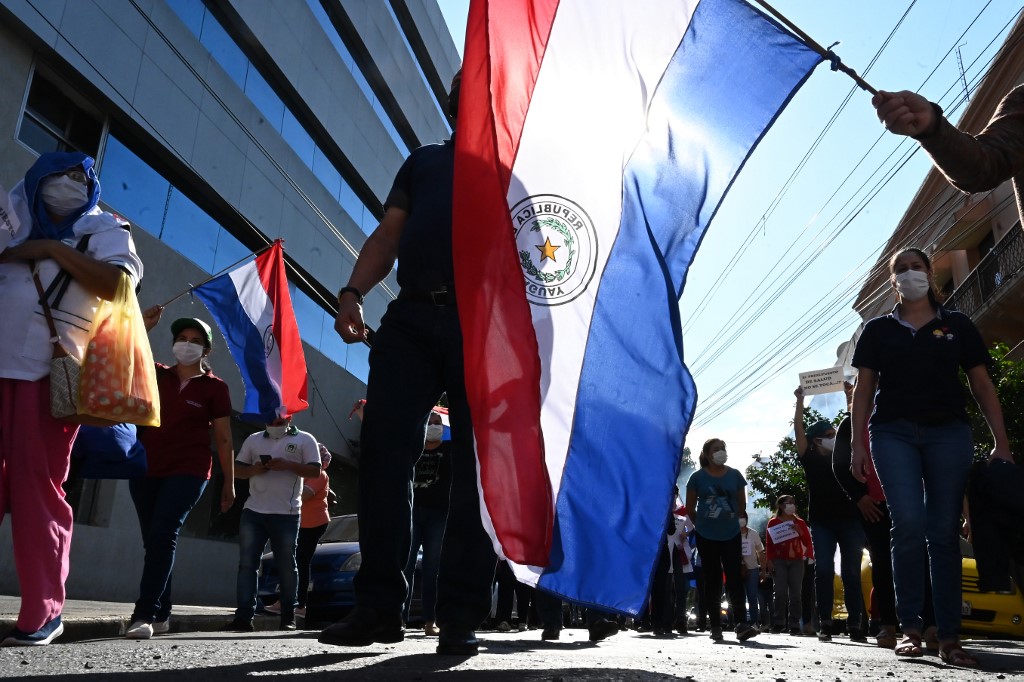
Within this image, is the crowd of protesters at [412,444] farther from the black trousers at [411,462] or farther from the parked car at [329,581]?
the parked car at [329,581]

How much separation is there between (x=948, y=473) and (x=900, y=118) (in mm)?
2249

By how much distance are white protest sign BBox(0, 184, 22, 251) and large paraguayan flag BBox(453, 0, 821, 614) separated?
177cm

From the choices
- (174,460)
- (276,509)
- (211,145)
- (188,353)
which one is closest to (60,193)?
(174,460)

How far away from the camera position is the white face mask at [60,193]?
3623mm

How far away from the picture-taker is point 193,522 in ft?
45.8

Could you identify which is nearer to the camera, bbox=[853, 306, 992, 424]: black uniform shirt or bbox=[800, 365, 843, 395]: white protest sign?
bbox=[853, 306, 992, 424]: black uniform shirt

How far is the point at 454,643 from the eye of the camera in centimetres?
312

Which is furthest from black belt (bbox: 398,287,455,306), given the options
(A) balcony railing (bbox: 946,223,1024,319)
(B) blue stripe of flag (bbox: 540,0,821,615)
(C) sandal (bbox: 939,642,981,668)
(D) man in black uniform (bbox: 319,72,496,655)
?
(A) balcony railing (bbox: 946,223,1024,319)

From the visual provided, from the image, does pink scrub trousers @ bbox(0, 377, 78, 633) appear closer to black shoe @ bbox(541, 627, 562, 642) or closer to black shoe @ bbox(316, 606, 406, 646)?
black shoe @ bbox(316, 606, 406, 646)

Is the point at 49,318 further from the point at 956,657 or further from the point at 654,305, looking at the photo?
the point at 956,657

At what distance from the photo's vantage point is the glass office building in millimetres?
10289

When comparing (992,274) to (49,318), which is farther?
(992,274)

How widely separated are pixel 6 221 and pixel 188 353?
7.17ft

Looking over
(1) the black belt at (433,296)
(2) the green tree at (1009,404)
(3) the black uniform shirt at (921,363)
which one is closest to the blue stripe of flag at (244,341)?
(1) the black belt at (433,296)
